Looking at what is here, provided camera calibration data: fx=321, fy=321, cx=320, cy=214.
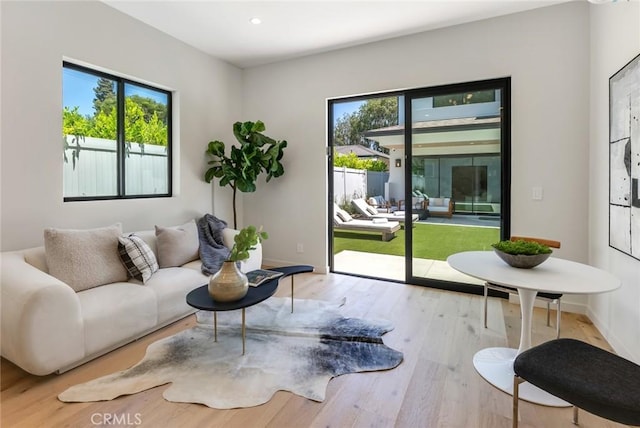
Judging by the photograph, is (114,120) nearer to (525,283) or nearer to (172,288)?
(172,288)

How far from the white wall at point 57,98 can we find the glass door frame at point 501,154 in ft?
8.89

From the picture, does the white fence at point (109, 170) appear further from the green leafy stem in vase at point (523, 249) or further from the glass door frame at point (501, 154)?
the green leafy stem in vase at point (523, 249)

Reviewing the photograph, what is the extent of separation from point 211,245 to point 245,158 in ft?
3.94

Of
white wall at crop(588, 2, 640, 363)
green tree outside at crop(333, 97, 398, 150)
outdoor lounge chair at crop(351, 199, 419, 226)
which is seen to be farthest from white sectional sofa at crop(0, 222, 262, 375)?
white wall at crop(588, 2, 640, 363)

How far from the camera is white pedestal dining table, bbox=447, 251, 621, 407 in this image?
5.41 feet

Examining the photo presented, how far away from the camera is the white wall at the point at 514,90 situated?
3029mm

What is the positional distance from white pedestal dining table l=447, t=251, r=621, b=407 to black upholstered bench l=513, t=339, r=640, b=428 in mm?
283

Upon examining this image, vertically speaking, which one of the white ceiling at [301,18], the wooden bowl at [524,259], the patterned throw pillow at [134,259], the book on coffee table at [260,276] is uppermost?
the white ceiling at [301,18]

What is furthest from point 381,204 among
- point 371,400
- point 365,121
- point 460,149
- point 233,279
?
point 371,400

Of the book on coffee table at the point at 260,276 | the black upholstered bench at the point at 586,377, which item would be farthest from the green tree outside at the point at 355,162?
the black upholstered bench at the point at 586,377

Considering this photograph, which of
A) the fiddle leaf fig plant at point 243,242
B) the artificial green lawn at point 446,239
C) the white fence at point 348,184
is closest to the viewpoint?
the fiddle leaf fig plant at point 243,242

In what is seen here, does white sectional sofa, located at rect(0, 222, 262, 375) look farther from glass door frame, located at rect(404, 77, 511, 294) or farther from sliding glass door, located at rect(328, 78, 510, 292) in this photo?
glass door frame, located at rect(404, 77, 511, 294)

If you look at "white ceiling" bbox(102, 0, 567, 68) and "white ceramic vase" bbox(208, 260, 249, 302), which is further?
"white ceiling" bbox(102, 0, 567, 68)

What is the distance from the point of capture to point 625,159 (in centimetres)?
220
